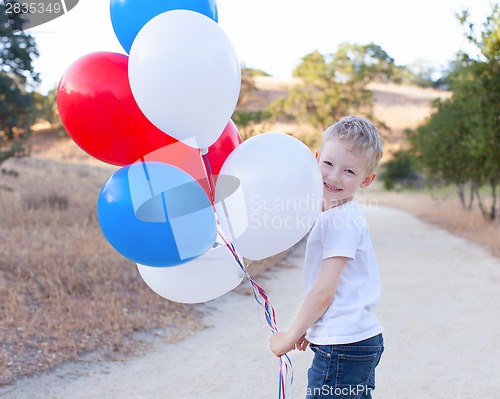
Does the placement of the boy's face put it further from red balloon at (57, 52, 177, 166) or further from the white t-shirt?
red balloon at (57, 52, 177, 166)

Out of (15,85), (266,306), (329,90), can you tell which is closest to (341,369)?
A: (266,306)

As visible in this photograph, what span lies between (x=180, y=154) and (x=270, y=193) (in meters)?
0.50

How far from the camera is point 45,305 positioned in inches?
189

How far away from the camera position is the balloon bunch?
2.04 meters

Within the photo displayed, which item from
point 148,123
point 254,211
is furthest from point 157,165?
point 254,211

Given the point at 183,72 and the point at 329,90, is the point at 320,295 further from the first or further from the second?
the point at 329,90

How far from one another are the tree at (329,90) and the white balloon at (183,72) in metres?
29.7

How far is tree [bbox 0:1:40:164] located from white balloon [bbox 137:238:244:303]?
771 centimetres

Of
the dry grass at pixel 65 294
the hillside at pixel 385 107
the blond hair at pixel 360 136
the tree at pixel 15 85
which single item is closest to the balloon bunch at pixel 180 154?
the blond hair at pixel 360 136

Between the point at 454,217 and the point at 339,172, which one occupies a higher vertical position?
the point at 339,172

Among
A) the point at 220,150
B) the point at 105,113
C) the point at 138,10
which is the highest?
the point at 138,10

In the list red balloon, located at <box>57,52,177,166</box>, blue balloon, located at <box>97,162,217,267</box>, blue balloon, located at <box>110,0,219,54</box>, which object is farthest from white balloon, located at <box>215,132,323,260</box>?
blue balloon, located at <box>110,0,219,54</box>

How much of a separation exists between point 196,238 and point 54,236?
5468mm

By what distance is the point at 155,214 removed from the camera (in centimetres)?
206
